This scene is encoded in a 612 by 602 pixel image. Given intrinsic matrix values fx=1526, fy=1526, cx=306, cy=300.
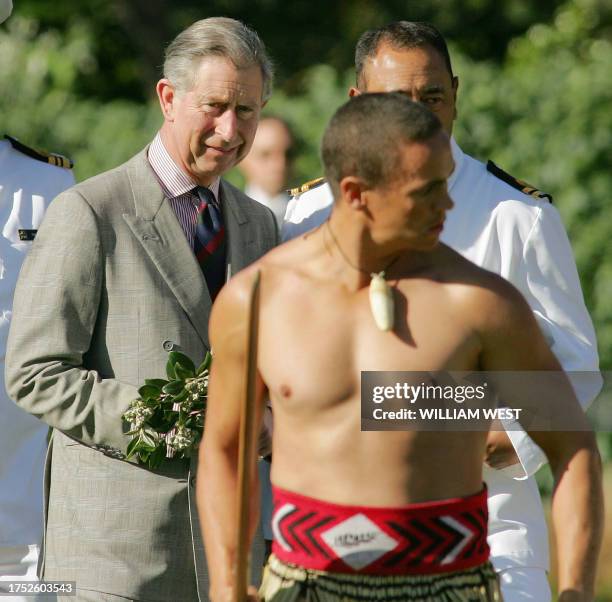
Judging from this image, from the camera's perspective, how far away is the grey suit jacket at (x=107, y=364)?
4.19 metres

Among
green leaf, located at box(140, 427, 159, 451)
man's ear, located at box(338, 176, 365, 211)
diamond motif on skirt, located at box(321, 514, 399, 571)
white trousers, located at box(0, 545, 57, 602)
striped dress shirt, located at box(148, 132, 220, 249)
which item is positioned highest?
striped dress shirt, located at box(148, 132, 220, 249)

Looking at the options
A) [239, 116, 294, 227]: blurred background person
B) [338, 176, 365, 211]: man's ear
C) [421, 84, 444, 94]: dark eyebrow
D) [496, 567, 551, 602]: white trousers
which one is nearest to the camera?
[338, 176, 365, 211]: man's ear

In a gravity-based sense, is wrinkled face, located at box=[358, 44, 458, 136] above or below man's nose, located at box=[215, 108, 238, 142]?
above

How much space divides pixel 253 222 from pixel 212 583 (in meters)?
1.43

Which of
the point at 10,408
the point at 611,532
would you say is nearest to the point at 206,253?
the point at 10,408

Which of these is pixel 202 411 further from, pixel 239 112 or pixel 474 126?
pixel 474 126

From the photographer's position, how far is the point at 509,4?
689 inches

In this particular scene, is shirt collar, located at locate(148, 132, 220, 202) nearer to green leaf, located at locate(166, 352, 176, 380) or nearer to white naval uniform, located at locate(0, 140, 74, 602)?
green leaf, located at locate(166, 352, 176, 380)

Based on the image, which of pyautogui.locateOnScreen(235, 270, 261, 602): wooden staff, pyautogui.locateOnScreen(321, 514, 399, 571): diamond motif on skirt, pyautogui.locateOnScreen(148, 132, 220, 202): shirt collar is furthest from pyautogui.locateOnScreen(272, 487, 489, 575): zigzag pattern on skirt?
pyautogui.locateOnScreen(148, 132, 220, 202): shirt collar

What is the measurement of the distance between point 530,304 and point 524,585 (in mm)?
819

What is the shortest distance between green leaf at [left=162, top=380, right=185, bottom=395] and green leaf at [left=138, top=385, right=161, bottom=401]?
0.10ft

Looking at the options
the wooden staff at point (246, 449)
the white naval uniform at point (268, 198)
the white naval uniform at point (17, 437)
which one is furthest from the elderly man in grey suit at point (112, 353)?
the white naval uniform at point (268, 198)

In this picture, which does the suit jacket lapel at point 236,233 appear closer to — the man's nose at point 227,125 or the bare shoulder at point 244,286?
the man's nose at point 227,125

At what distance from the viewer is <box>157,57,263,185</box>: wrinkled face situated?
4.43 metres
